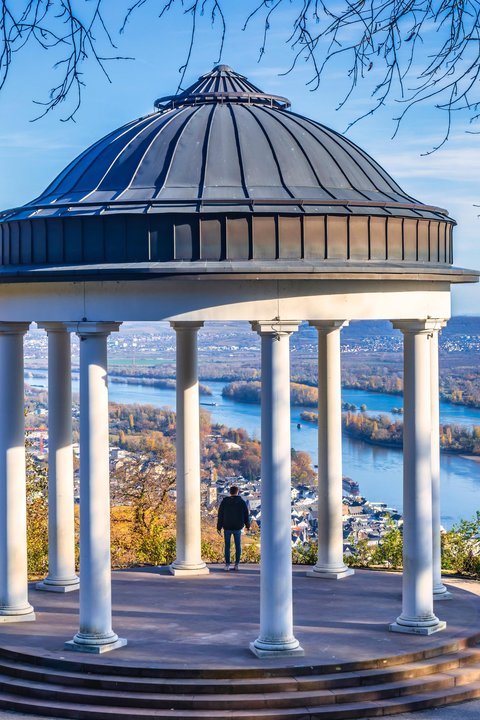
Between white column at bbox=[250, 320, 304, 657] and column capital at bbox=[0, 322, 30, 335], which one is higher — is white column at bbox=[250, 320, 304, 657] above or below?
below

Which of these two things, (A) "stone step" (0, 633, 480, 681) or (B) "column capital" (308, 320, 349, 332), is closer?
(A) "stone step" (0, 633, 480, 681)

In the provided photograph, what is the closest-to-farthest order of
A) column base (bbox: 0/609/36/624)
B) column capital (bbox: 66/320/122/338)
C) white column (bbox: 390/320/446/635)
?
1. column capital (bbox: 66/320/122/338)
2. white column (bbox: 390/320/446/635)
3. column base (bbox: 0/609/36/624)

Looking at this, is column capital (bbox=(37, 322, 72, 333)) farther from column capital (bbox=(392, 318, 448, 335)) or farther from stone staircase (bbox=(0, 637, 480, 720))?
stone staircase (bbox=(0, 637, 480, 720))

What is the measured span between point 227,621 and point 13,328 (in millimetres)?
7021

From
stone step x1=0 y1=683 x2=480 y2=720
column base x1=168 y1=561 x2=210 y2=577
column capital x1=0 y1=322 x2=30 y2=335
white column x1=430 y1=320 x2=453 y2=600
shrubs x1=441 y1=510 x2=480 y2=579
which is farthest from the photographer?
shrubs x1=441 y1=510 x2=480 y2=579

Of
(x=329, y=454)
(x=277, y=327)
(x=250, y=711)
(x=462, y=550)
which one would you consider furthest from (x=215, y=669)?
(x=462, y=550)

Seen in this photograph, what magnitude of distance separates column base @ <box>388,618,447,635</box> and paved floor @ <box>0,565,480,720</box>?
157 millimetres

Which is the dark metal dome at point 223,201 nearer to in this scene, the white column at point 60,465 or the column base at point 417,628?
the white column at point 60,465

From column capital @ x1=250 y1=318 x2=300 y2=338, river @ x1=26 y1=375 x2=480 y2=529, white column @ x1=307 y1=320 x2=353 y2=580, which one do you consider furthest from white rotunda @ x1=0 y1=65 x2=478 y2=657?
river @ x1=26 y1=375 x2=480 y2=529

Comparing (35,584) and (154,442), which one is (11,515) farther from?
(154,442)

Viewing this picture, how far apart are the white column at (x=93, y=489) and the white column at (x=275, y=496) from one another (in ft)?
9.33

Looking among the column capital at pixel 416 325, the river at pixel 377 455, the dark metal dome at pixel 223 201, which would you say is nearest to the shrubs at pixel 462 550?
the column capital at pixel 416 325

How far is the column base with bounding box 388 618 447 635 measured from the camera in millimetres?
22359

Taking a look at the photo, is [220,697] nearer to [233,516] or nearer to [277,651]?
[277,651]
